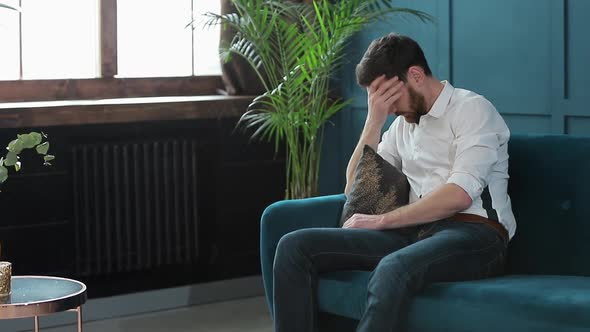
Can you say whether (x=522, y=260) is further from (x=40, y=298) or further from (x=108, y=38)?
(x=108, y=38)

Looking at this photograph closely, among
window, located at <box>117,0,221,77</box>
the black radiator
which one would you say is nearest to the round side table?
the black radiator

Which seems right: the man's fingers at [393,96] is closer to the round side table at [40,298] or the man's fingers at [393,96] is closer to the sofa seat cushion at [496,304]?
the sofa seat cushion at [496,304]

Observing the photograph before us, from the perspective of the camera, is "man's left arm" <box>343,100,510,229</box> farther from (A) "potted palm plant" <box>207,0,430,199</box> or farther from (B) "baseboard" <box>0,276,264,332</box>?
(B) "baseboard" <box>0,276,264,332</box>

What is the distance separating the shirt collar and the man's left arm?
66 millimetres

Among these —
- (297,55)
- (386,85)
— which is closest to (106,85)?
(297,55)

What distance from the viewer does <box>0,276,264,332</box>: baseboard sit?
4.35 metres

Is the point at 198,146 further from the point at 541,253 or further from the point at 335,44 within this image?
the point at 541,253

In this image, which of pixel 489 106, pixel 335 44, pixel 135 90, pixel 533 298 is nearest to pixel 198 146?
pixel 135 90

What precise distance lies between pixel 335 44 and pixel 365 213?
48.0 inches

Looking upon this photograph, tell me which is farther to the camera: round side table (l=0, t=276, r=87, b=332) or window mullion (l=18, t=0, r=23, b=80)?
window mullion (l=18, t=0, r=23, b=80)

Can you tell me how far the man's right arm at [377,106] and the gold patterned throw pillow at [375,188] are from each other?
8 cm

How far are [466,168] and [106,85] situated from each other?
2224 millimetres

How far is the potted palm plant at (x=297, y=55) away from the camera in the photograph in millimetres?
4367

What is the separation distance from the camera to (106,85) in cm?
477
